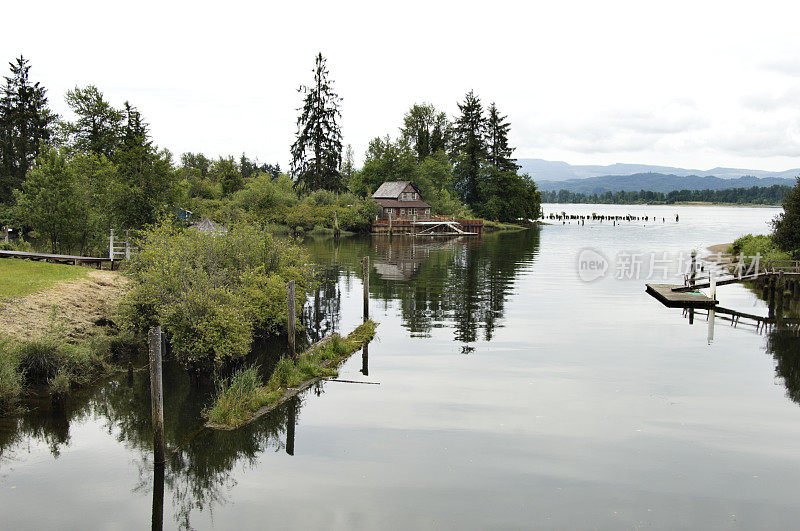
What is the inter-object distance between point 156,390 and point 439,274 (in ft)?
111

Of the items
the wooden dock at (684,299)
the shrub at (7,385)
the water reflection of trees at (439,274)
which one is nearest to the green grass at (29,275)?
the shrub at (7,385)

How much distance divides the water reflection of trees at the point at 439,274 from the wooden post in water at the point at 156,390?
46.0ft

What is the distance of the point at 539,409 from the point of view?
53.7 ft

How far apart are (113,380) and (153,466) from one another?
21.8ft

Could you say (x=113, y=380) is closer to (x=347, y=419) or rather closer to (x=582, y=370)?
(x=347, y=419)

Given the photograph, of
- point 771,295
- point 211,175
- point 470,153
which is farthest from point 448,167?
point 771,295

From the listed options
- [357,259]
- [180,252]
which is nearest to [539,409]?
[180,252]

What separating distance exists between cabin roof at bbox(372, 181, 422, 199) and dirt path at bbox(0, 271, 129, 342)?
247ft

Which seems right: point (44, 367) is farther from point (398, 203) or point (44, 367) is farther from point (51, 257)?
point (398, 203)

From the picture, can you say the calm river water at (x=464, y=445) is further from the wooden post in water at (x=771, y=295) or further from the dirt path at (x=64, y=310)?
the wooden post in water at (x=771, y=295)

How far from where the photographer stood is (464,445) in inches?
546

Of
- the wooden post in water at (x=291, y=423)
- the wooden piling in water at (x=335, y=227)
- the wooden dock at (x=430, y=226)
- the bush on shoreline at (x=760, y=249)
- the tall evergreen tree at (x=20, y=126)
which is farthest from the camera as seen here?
the wooden dock at (x=430, y=226)

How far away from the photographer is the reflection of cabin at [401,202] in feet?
320

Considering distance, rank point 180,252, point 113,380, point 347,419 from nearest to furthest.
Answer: point 347,419, point 113,380, point 180,252
